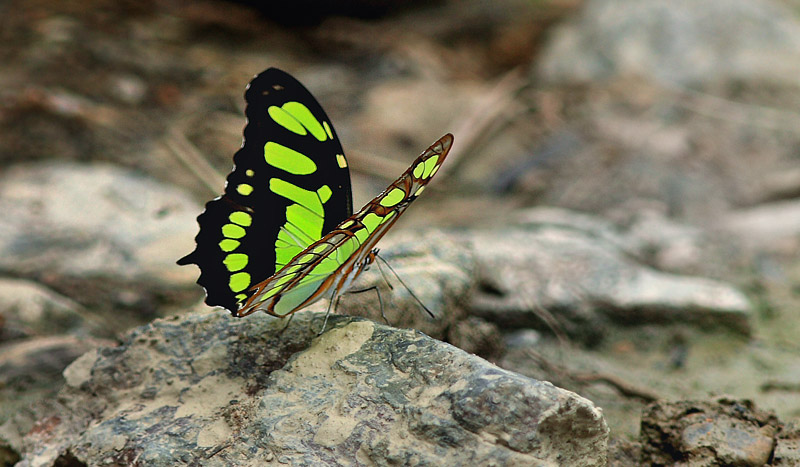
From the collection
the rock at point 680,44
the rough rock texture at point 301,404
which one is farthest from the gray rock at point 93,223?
the rock at point 680,44

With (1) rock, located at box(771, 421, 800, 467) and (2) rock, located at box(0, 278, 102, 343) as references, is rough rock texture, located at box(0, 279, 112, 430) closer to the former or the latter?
(2) rock, located at box(0, 278, 102, 343)

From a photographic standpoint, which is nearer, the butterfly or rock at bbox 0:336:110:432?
the butterfly

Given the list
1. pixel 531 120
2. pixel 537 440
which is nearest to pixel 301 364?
pixel 537 440

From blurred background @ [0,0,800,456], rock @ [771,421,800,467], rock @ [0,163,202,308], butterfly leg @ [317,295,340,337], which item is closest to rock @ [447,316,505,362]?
blurred background @ [0,0,800,456]

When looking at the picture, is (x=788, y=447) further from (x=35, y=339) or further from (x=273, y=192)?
(x=35, y=339)

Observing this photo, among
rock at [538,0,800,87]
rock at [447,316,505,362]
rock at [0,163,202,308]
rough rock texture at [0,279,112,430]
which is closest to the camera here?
rock at [447,316,505,362]

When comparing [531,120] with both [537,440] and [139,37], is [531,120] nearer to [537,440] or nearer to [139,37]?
[139,37]

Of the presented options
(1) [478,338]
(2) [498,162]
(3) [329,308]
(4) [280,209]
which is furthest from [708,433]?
(2) [498,162]

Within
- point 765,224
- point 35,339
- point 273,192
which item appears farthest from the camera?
point 765,224
